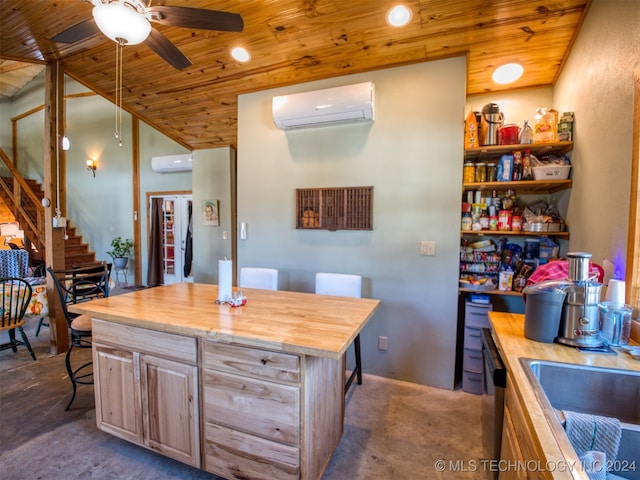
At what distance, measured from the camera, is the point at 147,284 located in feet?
20.2

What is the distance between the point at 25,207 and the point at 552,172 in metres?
8.31

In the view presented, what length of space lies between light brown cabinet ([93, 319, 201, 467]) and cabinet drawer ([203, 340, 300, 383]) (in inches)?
4.6

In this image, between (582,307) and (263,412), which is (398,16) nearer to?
(582,307)

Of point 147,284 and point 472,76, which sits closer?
point 472,76

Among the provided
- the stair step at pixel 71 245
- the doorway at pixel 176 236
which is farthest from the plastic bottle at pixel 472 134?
the stair step at pixel 71 245

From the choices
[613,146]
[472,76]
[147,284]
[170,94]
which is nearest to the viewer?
[613,146]

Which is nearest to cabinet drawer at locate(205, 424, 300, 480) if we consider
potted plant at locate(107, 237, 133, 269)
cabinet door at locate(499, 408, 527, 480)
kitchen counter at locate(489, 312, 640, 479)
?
cabinet door at locate(499, 408, 527, 480)

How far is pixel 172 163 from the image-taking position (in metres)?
5.58

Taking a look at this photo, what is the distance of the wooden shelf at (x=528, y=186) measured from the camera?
2258 millimetres

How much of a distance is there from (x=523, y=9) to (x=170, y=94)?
340cm

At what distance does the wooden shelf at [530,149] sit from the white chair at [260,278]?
6.37ft

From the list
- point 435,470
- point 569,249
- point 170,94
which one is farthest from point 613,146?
point 170,94

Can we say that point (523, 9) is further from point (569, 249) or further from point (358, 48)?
point (569, 249)

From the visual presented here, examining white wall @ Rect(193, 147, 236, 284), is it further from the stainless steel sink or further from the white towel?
the white towel
